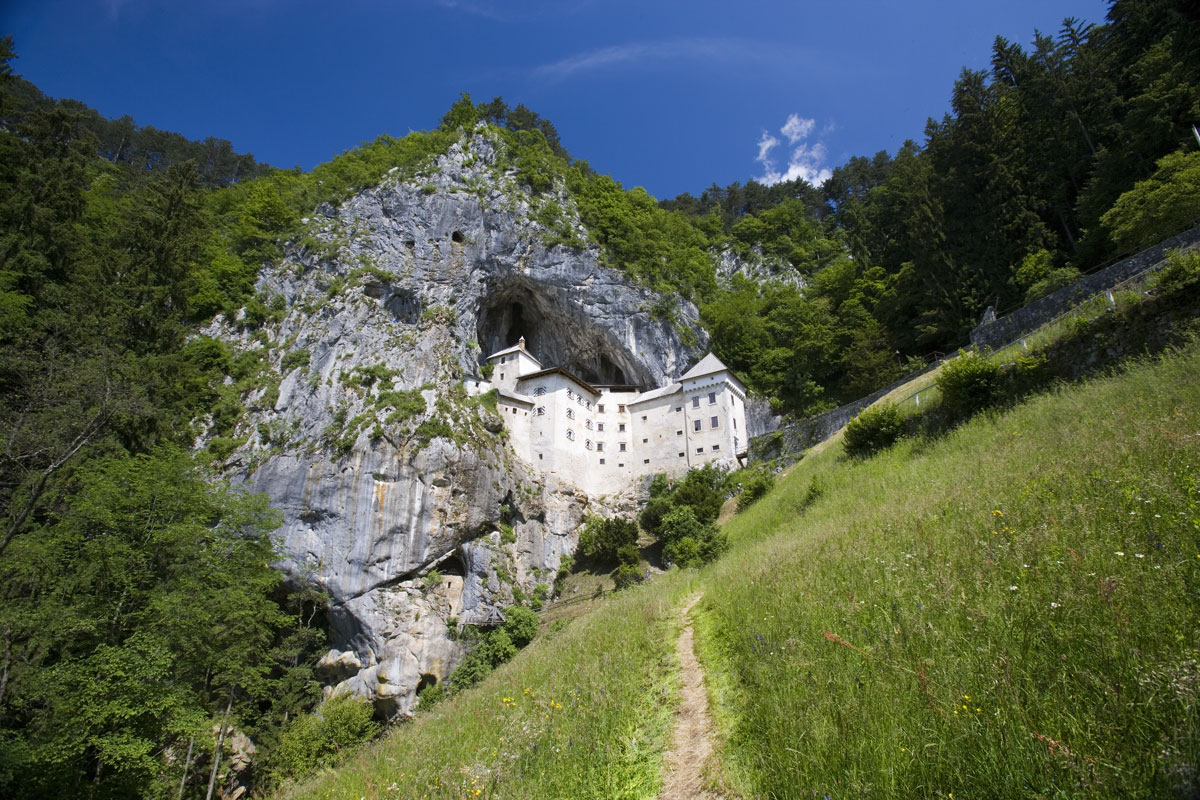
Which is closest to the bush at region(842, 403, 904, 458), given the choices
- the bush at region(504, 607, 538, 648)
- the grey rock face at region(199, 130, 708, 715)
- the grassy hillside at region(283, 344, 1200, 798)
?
the grassy hillside at region(283, 344, 1200, 798)

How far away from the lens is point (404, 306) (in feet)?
136

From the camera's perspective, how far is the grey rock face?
98.5 feet

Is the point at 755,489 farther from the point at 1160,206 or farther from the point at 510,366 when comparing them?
the point at 510,366

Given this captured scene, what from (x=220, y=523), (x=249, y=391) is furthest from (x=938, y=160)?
(x=249, y=391)

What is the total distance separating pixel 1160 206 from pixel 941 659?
91.5 ft

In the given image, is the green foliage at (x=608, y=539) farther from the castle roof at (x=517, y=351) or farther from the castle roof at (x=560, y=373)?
the castle roof at (x=517, y=351)

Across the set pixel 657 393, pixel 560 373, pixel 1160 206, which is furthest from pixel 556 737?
pixel 657 393

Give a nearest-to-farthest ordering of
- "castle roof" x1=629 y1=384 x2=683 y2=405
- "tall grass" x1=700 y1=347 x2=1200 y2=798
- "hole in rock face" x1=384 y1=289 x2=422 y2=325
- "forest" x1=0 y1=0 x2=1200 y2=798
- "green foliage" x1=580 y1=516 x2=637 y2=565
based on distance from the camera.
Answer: "tall grass" x1=700 y1=347 x2=1200 y2=798 < "forest" x1=0 y1=0 x2=1200 y2=798 < "green foliage" x1=580 y1=516 x2=637 y2=565 < "hole in rock face" x1=384 y1=289 x2=422 y2=325 < "castle roof" x1=629 y1=384 x2=683 y2=405

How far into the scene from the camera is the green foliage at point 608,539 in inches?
1282

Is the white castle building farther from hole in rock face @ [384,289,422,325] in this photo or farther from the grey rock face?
hole in rock face @ [384,289,422,325]

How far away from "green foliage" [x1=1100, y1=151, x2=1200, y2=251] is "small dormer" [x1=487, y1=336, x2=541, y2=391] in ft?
119

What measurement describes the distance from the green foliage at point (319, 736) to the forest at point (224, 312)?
7.4 inches

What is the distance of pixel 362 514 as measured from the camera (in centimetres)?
3075

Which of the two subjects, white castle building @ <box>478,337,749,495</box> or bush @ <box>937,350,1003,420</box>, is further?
white castle building @ <box>478,337,749,495</box>
